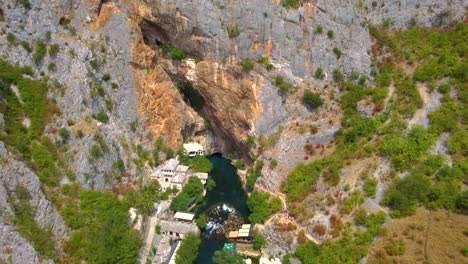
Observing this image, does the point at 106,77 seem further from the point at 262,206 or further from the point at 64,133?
the point at 262,206

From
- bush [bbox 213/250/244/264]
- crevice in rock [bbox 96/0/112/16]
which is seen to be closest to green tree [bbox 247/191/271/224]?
bush [bbox 213/250/244/264]

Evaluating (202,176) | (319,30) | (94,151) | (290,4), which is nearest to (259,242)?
(202,176)

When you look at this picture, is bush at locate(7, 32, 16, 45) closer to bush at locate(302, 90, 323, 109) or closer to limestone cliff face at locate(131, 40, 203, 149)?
limestone cliff face at locate(131, 40, 203, 149)

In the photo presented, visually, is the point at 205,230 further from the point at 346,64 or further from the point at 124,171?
the point at 346,64

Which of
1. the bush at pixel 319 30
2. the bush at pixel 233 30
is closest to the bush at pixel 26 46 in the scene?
the bush at pixel 233 30

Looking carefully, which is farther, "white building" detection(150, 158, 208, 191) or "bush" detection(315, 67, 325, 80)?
"bush" detection(315, 67, 325, 80)

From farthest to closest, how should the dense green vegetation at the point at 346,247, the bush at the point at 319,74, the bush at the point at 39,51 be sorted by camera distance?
the bush at the point at 319,74, the bush at the point at 39,51, the dense green vegetation at the point at 346,247

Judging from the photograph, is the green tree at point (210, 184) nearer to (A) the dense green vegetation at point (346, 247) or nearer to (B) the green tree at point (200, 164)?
(B) the green tree at point (200, 164)
